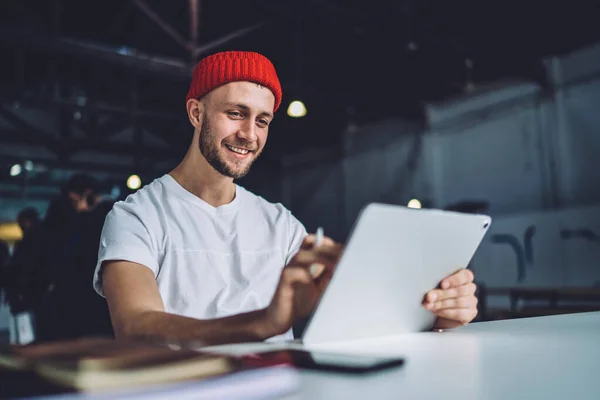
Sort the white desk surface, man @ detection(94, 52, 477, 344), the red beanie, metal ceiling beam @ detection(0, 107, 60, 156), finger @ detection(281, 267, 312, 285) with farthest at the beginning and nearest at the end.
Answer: metal ceiling beam @ detection(0, 107, 60, 156)
the red beanie
man @ detection(94, 52, 477, 344)
finger @ detection(281, 267, 312, 285)
the white desk surface

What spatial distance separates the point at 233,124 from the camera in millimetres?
1655

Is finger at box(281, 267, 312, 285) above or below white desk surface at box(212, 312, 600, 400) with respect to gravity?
above

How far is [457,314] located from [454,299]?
0.03m

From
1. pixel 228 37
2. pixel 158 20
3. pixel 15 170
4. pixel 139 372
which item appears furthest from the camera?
pixel 15 170

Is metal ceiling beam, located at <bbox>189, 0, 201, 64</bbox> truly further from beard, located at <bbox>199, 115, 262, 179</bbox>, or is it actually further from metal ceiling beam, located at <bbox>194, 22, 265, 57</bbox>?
beard, located at <bbox>199, 115, 262, 179</bbox>

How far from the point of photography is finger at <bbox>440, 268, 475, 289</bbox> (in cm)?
115

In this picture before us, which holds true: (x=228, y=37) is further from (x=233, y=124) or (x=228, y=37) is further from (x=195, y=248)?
(x=195, y=248)

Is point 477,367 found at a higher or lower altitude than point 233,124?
lower

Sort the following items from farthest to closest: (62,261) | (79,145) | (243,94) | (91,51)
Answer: (79,145) < (91,51) < (62,261) < (243,94)

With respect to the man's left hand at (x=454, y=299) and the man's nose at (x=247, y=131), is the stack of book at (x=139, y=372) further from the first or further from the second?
the man's nose at (x=247, y=131)

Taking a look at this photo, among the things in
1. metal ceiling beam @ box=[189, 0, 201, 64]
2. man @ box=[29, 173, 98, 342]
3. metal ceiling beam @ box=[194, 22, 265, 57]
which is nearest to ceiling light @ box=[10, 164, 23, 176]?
metal ceiling beam @ box=[194, 22, 265, 57]

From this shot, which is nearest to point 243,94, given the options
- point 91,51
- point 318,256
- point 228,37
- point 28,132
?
point 318,256

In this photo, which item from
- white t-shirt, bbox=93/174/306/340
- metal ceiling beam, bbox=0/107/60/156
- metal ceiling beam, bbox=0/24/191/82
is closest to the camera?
white t-shirt, bbox=93/174/306/340

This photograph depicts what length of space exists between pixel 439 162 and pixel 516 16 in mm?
3215
